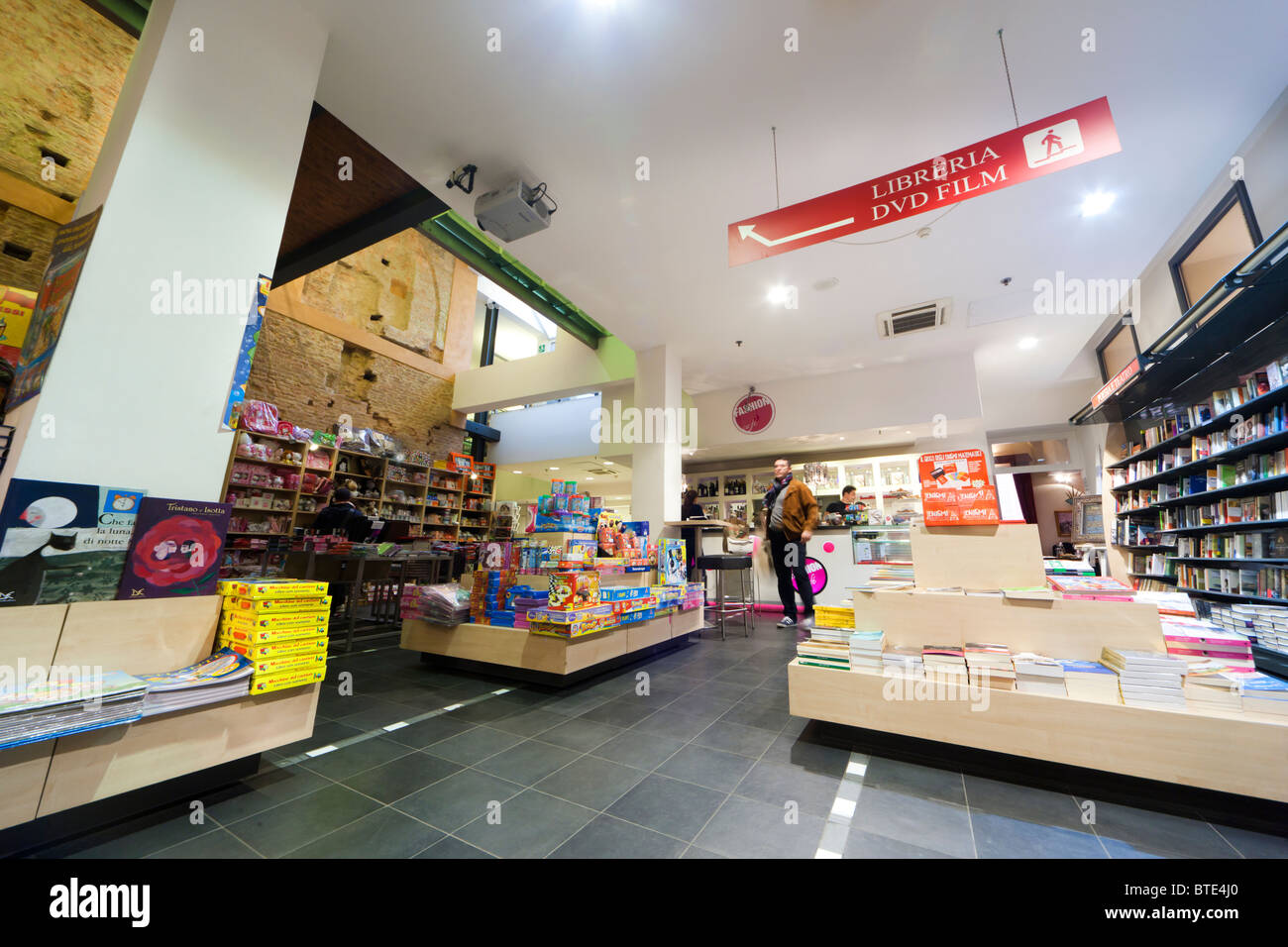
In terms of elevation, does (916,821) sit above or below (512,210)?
below

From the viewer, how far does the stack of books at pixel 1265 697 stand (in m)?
1.59

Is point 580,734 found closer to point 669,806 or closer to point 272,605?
point 669,806

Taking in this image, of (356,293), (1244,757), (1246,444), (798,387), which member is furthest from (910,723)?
(356,293)

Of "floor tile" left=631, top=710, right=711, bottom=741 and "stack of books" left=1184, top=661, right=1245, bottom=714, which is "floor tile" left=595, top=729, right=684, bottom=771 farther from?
"stack of books" left=1184, top=661, right=1245, bottom=714

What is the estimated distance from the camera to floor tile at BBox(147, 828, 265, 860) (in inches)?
54.0

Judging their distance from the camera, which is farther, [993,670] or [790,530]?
[790,530]

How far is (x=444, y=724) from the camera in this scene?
2490 mm

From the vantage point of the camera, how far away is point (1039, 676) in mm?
1912

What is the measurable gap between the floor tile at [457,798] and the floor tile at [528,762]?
55mm

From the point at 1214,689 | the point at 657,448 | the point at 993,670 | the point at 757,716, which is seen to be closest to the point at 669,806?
the point at 757,716

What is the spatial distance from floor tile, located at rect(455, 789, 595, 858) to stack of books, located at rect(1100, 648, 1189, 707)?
85.0 inches

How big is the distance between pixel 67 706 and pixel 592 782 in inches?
66.7
